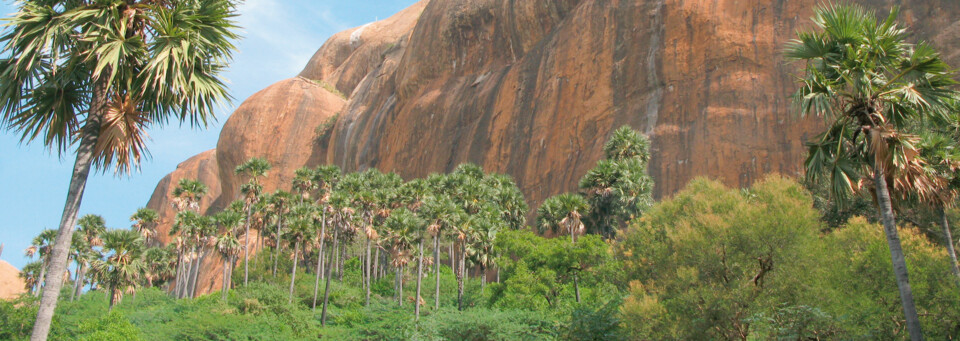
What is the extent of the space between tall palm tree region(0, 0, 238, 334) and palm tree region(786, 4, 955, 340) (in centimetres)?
949

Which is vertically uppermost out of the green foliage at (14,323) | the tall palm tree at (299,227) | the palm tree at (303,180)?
the palm tree at (303,180)

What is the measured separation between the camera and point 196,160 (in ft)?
393

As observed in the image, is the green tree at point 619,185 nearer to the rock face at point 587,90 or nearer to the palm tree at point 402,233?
the rock face at point 587,90

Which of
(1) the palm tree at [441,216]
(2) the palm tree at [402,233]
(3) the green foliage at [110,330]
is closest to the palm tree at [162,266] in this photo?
(2) the palm tree at [402,233]

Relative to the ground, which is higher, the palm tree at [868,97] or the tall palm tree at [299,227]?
the tall palm tree at [299,227]

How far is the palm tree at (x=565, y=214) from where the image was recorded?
39250 mm

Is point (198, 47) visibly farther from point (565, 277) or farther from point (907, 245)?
point (565, 277)

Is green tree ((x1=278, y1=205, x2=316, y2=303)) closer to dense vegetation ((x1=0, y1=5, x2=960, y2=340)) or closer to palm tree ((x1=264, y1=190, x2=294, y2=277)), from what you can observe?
dense vegetation ((x1=0, y1=5, x2=960, y2=340))

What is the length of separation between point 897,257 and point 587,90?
131 feet

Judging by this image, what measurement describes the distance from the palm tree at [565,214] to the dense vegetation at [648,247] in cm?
11

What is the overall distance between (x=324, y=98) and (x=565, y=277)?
68802 millimetres

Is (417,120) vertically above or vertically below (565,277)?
above

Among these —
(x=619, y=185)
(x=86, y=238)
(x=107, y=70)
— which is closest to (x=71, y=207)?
(x=107, y=70)

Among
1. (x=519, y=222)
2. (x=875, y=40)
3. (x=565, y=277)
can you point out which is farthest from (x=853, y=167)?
(x=519, y=222)
